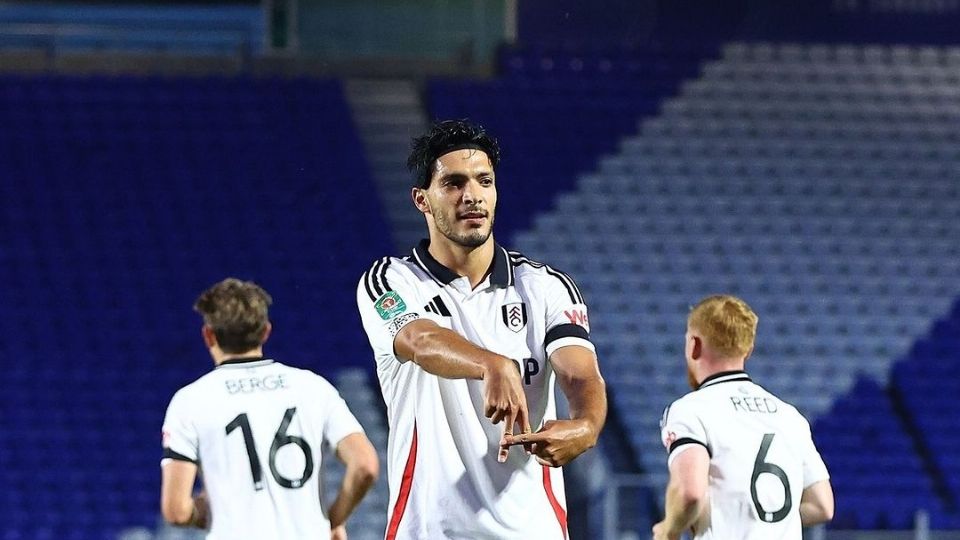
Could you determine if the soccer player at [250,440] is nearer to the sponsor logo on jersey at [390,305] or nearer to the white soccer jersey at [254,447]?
the white soccer jersey at [254,447]

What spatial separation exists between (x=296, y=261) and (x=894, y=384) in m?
5.31

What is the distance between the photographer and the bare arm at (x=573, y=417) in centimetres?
273

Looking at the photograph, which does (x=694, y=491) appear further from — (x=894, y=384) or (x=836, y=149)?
(x=836, y=149)

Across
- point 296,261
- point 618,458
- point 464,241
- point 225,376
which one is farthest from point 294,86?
point 464,241

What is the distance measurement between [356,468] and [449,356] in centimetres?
162

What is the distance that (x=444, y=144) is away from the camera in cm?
312

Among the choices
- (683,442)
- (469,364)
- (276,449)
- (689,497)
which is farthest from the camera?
(276,449)

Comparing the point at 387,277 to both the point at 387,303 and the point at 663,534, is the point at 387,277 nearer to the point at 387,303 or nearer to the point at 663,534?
the point at 387,303

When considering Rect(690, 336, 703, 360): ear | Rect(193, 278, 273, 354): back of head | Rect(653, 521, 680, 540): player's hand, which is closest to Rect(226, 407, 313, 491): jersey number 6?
Rect(193, 278, 273, 354): back of head

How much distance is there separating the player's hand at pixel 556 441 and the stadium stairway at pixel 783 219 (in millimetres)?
9538

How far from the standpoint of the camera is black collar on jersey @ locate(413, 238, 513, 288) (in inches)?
125

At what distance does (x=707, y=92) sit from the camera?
14.9 meters

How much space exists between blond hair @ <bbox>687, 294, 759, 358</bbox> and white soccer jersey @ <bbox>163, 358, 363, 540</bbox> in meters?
1.11

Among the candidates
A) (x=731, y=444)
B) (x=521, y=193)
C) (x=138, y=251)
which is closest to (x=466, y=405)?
(x=731, y=444)
